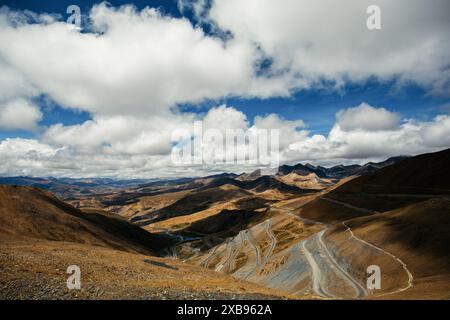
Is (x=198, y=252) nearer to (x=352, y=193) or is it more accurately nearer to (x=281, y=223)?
(x=281, y=223)

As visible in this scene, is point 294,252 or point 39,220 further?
point 39,220

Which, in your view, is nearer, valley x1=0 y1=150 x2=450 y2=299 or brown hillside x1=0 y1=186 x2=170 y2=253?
valley x1=0 y1=150 x2=450 y2=299

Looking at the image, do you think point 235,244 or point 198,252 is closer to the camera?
point 235,244

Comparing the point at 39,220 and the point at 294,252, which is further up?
the point at 39,220

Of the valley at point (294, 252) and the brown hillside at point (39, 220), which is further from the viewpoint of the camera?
the brown hillside at point (39, 220)

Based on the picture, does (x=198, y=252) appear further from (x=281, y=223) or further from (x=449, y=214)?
(x=449, y=214)
